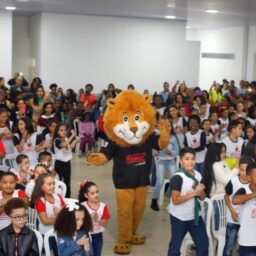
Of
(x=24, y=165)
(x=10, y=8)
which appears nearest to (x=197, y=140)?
(x=24, y=165)

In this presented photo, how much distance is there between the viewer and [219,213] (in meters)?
6.62

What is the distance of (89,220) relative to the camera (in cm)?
505

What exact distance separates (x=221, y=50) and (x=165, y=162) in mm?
17678

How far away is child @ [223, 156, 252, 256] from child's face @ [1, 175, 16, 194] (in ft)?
6.85

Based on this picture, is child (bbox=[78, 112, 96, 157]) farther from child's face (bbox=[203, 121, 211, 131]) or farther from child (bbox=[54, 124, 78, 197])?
child (bbox=[54, 124, 78, 197])

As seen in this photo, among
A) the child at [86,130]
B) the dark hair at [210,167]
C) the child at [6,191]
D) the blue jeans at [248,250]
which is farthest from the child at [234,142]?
the child at [86,130]

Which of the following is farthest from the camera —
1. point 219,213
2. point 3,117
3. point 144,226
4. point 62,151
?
point 3,117

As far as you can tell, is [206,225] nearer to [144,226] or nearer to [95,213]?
[95,213]

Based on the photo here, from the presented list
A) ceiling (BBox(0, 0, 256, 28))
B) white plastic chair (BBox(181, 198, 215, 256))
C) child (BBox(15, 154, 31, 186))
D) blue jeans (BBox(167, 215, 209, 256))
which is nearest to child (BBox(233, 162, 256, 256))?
blue jeans (BBox(167, 215, 209, 256))

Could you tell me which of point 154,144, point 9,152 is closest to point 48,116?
point 9,152

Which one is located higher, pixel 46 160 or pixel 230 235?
pixel 46 160

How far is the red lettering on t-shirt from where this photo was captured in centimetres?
725

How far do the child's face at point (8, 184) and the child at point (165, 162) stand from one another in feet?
11.8

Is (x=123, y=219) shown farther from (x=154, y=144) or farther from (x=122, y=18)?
(x=122, y=18)
